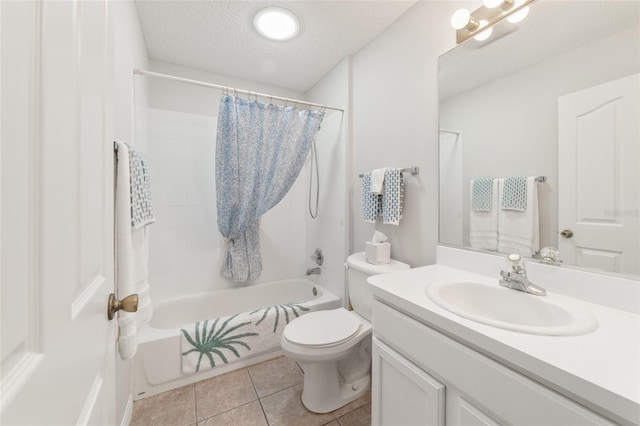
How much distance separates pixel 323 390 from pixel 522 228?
4.35 ft

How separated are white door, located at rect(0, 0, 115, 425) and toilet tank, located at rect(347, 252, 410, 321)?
122 centimetres

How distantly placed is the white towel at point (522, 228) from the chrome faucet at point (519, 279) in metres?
0.12

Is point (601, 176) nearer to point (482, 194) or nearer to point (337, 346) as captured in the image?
point (482, 194)

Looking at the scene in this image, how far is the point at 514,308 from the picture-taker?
3.16 ft

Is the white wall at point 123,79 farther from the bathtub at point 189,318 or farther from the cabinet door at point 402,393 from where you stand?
the cabinet door at point 402,393

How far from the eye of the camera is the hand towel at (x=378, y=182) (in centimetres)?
164

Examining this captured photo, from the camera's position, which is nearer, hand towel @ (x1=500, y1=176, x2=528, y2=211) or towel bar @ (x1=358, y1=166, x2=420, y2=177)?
hand towel @ (x1=500, y1=176, x2=528, y2=211)

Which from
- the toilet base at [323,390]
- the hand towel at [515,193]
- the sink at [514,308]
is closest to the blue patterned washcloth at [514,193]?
the hand towel at [515,193]

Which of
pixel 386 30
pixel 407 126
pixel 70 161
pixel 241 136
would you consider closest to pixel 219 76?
pixel 241 136

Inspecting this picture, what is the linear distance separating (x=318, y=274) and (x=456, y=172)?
1.58 meters

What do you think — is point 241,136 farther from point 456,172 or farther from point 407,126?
point 456,172

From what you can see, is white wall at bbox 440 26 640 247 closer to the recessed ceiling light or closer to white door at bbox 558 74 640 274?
white door at bbox 558 74 640 274

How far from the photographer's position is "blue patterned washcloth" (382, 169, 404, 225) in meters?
1.57

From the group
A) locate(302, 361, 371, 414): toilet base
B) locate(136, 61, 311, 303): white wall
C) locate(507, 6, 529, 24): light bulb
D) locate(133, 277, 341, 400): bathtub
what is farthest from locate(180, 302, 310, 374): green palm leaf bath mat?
locate(507, 6, 529, 24): light bulb
